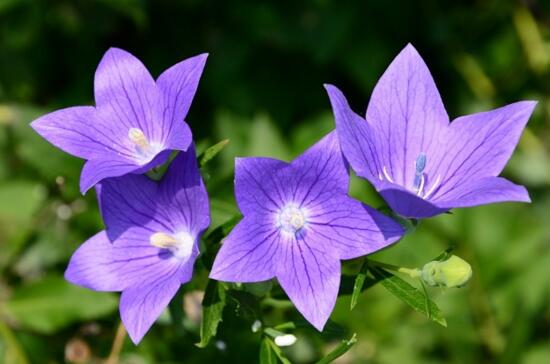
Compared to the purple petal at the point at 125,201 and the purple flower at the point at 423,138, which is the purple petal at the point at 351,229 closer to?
the purple flower at the point at 423,138

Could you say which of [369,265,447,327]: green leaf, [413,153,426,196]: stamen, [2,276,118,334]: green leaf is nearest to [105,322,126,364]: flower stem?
[2,276,118,334]: green leaf

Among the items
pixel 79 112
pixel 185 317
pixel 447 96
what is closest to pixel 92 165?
pixel 79 112

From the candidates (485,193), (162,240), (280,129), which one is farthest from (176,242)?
(280,129)

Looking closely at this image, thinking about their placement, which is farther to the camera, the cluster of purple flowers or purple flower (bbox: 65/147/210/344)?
purple flower (bbox: 65/147/210/344)

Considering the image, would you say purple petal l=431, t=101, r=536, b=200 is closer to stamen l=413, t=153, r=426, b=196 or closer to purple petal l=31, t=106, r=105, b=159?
stamen l=413, t=153, r=426, b=196

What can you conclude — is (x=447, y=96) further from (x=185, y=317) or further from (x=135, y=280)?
(x=135, y=280)

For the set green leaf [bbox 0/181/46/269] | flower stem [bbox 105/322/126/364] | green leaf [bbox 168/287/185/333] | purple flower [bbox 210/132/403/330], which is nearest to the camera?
purple flower [bbox 210/132/403/330]

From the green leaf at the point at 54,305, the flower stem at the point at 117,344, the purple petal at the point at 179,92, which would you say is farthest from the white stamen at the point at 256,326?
the green leaf at the point at 54,305

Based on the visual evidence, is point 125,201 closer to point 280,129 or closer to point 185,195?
point 185,195
